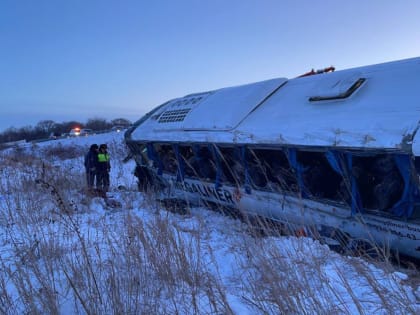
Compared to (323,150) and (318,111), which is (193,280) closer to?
(323,150)

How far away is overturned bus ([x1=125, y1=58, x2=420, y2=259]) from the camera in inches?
158

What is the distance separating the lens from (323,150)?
446cm

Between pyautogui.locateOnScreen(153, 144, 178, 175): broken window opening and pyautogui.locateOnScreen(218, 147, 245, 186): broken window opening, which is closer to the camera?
pyautogui.locateOnScreen(218, 147, 245, 186): broken window opening

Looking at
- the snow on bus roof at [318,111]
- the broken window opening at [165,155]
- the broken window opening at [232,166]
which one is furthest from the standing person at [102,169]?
the broken window opening at [232,166]

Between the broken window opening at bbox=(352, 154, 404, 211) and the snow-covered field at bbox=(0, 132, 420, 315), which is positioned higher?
the broken window opening at bbox=(352, 154, 404, 211)

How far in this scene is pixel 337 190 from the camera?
5.03 meters

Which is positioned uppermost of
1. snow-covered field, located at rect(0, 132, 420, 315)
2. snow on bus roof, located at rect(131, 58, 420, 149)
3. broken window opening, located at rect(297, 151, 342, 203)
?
snow on bus roof, located at rect(131, 58, 420, 149)

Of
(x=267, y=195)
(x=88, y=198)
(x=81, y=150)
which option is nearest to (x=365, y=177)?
(x=267, y=195)

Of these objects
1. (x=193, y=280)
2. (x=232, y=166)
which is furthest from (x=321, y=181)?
(x=193, y=280)

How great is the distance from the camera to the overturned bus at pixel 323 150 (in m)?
4.01

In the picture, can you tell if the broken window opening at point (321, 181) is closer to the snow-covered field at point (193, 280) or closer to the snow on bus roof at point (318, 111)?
the snow on bus roof at point (318, 111)

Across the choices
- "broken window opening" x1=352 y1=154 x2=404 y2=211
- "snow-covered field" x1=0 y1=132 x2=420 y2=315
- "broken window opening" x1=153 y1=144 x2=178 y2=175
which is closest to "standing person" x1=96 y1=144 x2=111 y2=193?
Answer: "broken window opening" x1=153 y1=144 x2=178 y2=175

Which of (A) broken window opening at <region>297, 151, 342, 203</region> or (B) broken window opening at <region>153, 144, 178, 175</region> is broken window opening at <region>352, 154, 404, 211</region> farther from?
(B) broken window opening at <region>153, 144, 178, 175</region>

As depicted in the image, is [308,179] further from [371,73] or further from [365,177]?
[371,73]
